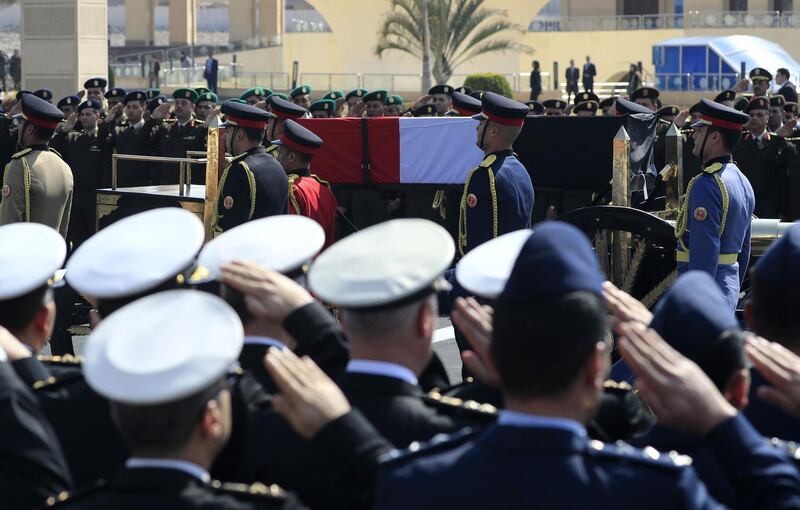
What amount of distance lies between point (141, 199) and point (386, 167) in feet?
8.80

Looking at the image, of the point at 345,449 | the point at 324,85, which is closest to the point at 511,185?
the point at 345,449

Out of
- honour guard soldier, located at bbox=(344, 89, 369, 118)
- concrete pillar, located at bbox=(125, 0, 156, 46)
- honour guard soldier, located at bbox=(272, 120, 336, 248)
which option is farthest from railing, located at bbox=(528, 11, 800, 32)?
honour guard soldier, located at bbox=(272, 120, 336, 248)

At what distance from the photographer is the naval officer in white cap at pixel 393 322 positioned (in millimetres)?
3010

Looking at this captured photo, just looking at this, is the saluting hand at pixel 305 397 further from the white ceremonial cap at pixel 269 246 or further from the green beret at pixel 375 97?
the green beret at pixel 375 97

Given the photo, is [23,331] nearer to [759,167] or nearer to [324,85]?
[759,167]

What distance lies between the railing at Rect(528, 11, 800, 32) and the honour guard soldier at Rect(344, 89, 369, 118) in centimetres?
3875

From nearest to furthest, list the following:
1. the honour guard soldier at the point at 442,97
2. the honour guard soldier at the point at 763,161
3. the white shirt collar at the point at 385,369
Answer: the white shirt collar at the point at 385,369, the honour guard soldier at the point at 763,161, the honour guard soldier at the point at 442,97

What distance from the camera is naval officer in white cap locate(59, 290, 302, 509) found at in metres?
2.62

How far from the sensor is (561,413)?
2.60 m

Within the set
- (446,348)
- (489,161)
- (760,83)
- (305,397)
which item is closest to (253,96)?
(760,83)

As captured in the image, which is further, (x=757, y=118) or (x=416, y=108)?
(x=416, y=108)

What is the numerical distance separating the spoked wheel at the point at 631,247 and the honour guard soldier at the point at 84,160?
618 cm

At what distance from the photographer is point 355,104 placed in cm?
1805

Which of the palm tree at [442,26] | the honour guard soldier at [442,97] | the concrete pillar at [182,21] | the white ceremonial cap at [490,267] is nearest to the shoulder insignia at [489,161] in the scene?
the white ceremonial cap at [490,267]
